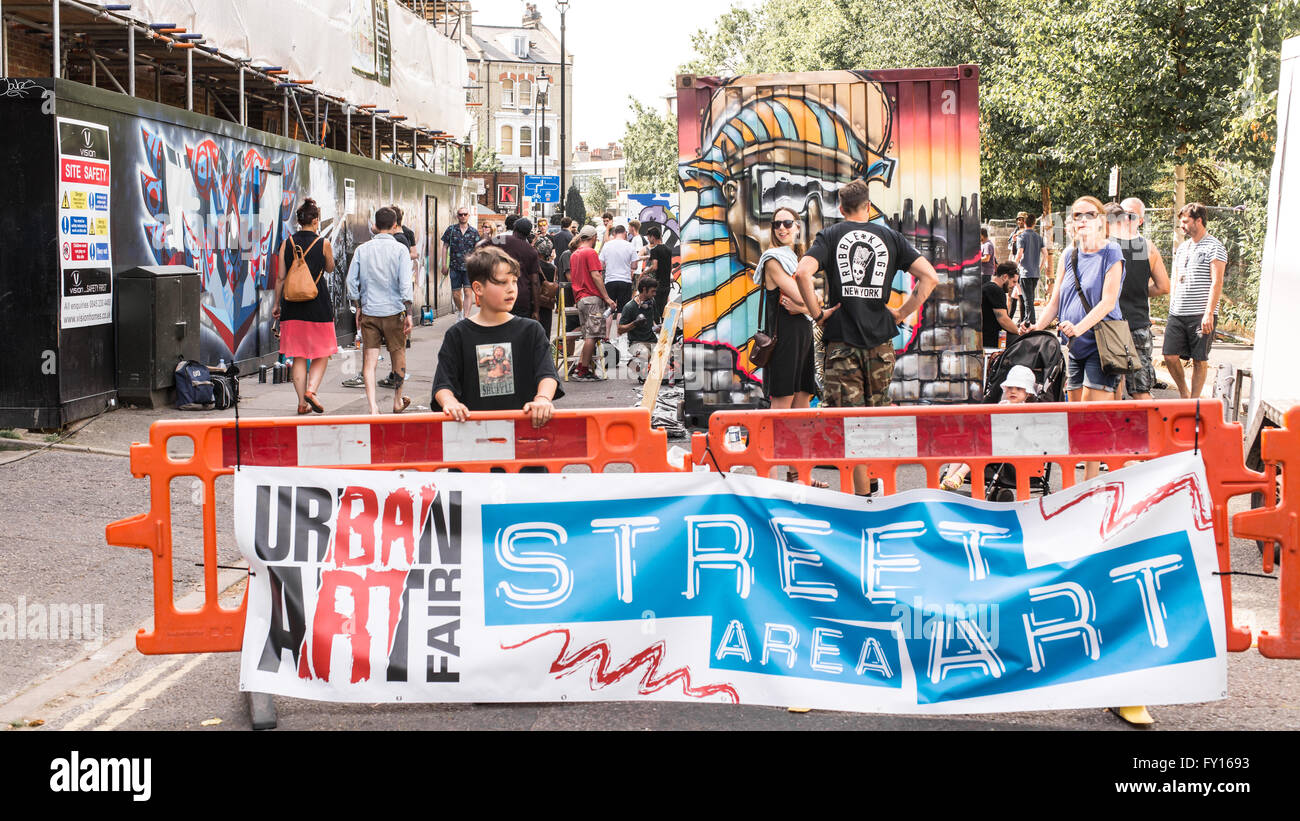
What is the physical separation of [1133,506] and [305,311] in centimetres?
925

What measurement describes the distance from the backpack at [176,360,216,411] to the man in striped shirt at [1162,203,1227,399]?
8710 millimetres

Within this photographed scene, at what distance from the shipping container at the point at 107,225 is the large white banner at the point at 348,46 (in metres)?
1.51

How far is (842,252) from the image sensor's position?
806 centimetres

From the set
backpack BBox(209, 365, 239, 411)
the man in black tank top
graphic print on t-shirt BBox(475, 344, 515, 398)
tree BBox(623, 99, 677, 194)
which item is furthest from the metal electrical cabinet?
tree BBox(623, 99, 677, 194)

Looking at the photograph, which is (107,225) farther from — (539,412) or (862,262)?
(539,412)

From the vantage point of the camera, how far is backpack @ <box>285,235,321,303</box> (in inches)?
486

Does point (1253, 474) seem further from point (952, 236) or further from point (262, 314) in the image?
point (262, 314)

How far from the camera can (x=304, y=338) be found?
1241 centimetres

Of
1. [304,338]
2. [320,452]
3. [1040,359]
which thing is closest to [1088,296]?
[1040,359]

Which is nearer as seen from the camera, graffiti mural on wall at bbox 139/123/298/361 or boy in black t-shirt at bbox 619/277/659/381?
graffiti mural on wall at bbox 139/123/298/361

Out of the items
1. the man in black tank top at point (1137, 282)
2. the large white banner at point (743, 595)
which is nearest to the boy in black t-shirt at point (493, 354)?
the large white banner at point (743, 595)

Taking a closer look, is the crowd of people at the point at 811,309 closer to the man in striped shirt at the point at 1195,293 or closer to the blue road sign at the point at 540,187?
the man in striped shirt at the point at 1195,293

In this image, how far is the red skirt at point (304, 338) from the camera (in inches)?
488

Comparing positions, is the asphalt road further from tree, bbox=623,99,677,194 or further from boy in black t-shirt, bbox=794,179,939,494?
tree, bbox=623,99,677,194
